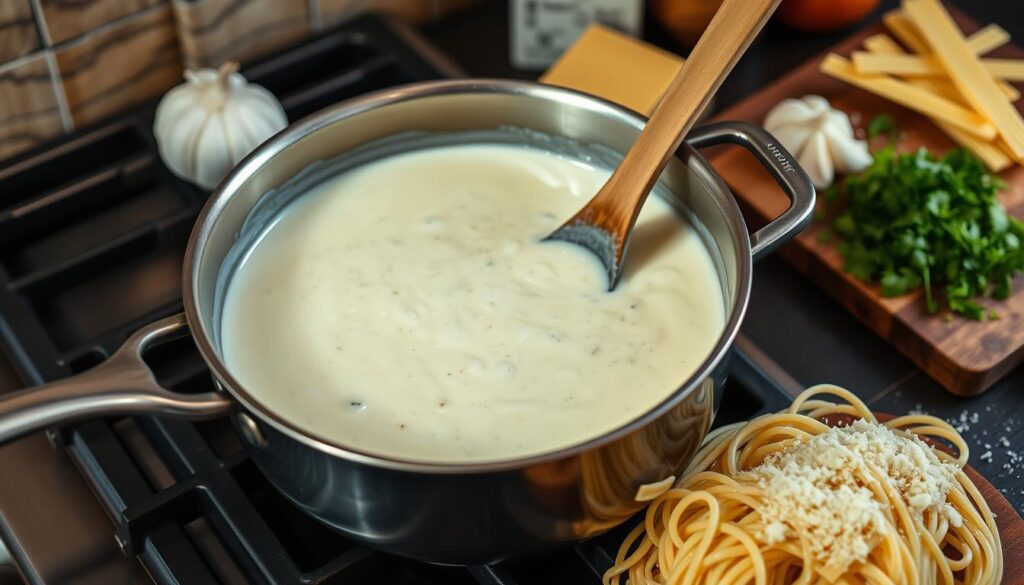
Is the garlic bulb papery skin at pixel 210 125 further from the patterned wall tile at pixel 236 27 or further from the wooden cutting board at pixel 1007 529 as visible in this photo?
the wooden cutting board at pixel 1007 529

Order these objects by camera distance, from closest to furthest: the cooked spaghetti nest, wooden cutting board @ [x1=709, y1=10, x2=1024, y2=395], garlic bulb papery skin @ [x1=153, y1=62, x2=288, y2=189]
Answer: the cooked spaghetti nest < wooden cutting board @ [x1=709, y1=10, x2=1024, y2=395] < garlic bulb papery skin @ [x1=153, y1=62, x2=288, y2=189]

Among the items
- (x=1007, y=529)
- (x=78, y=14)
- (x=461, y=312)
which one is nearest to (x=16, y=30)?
(x=78, y=14)

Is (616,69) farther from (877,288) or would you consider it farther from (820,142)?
(877,288)

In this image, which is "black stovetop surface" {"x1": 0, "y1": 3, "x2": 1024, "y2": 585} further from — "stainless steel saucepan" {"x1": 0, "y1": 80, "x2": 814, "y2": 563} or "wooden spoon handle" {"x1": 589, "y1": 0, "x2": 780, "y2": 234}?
"wooden spoon handle" {"x1": 589, "y1": 0, "x2": 780, "y2": 234}

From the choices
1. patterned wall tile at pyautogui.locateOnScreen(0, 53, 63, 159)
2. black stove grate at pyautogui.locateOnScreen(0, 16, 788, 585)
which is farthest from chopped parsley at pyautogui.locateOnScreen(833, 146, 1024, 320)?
patterned wall tile at pyautogui.locateOnScreen(0, 53, 63, 159)

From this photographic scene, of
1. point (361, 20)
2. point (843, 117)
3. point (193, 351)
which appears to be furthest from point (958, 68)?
point (193, 351)

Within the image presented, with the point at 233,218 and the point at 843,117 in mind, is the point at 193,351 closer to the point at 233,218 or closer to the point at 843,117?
the point at 233,218

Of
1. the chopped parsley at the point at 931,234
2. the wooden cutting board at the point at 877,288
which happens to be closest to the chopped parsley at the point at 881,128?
the wooden cutting board at the point at 877,288
